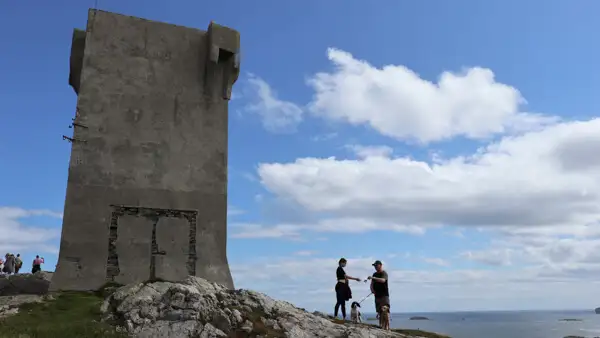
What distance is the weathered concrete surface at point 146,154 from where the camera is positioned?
18.4 metres

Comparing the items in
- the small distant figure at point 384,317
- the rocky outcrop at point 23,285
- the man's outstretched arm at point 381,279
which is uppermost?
the man's outstretched arm at point 381,279

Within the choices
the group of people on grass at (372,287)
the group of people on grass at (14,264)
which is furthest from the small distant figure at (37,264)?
the group of people on grass at (372,287)

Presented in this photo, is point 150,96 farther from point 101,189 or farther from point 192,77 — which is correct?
point 101,189

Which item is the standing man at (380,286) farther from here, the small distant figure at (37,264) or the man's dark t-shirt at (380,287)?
the small distant figure at (37,264)

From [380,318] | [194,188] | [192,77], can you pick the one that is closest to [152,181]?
[194,188]

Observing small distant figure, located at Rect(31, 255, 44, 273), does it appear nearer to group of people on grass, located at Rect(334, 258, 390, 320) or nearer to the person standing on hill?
→ the person standing on hill

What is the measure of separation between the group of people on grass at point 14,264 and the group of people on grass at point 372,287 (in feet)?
63.8

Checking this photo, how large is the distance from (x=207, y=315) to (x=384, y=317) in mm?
5665

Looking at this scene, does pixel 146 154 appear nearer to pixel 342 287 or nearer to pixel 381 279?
pixel 342 287

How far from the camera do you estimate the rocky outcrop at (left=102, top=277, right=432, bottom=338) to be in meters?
13.6

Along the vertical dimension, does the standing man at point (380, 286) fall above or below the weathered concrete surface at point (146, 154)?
below

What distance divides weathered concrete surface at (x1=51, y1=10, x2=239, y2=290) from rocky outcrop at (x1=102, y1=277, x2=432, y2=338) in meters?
3.06

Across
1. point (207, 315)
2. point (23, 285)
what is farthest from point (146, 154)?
point (207, 315)

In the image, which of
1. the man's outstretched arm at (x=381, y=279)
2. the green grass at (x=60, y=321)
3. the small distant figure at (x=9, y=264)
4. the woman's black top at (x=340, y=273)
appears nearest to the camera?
the green grass at (x=60, y=321)
